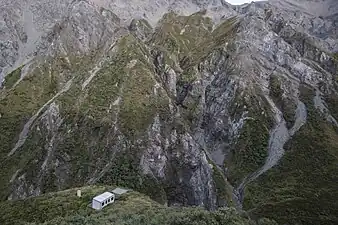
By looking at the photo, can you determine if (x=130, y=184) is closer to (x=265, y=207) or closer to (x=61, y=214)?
(x=265, y=207)

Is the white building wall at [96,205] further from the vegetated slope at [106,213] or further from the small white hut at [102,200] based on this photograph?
the vegetated slope at [106,213]

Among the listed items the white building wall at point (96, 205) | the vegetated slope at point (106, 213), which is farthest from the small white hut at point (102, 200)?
the vegetated slope at point (106, 213)

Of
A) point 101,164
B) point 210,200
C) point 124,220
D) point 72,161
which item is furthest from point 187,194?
point 124,220

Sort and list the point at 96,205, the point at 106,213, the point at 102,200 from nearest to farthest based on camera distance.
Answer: the point at 106,213
the point at 96,205
the point at 102,200

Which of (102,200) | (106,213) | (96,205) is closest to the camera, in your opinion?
(106,213)

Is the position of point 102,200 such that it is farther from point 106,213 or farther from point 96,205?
point 106,213

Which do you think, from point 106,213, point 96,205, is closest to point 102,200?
point 96,205
